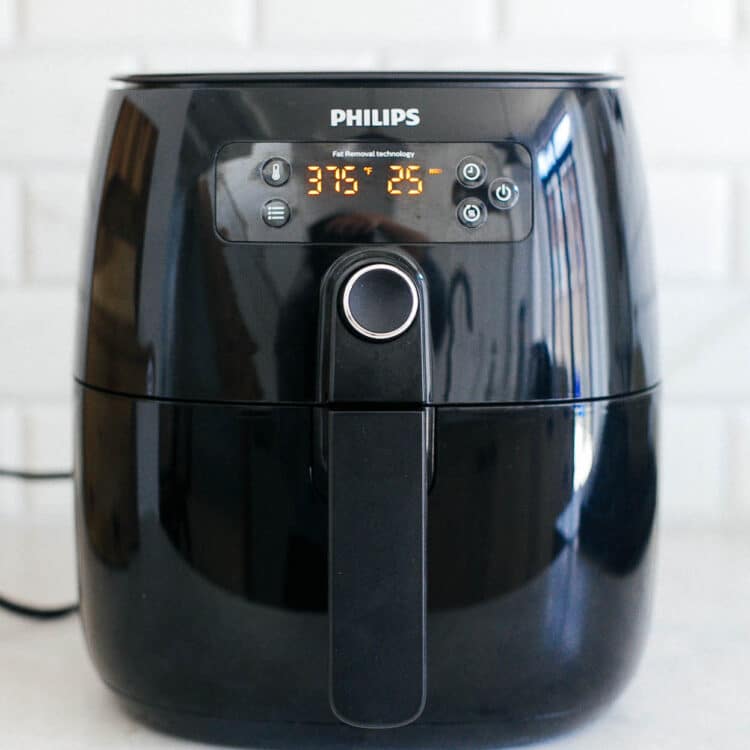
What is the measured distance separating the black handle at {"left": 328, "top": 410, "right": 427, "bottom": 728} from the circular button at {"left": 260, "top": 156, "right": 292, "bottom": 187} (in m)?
0.10

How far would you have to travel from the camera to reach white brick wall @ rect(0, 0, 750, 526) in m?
1.00

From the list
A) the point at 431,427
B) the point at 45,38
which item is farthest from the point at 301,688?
the point at 45,38

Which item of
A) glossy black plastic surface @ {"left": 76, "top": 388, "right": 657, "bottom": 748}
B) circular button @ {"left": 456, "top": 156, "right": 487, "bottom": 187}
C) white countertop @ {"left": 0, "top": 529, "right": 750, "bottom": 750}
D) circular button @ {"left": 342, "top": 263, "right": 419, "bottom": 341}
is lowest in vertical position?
white countertop @ {"left": 0, "top": 529, "right": 750, "bottom": 750}

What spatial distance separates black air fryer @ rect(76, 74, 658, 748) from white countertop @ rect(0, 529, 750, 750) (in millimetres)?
53

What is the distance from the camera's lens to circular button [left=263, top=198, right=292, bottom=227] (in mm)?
585

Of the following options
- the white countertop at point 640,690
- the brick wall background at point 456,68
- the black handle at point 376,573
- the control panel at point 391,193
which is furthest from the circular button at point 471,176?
the brick wall background at point 456,68

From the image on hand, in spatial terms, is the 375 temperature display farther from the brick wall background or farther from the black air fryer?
the brick wall background

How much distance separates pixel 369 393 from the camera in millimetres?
565

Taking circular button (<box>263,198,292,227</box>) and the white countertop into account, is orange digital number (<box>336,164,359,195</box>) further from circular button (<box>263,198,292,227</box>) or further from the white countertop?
the white countertop

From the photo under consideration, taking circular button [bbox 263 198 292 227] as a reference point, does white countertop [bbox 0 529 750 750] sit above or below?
below

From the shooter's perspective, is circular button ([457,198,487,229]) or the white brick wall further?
the white brick wall

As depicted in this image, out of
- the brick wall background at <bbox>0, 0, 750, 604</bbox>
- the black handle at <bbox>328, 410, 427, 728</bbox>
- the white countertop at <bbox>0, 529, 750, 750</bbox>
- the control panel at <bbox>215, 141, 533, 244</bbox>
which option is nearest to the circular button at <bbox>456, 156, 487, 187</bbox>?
the control panel at <bbox>215, 141, 533, 244</bbox>

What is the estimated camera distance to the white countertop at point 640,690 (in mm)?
653

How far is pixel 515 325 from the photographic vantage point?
1.92 ft
